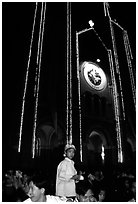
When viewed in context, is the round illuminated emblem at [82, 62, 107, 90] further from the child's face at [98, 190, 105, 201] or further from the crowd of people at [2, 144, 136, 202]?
the child's face at [98, 190, 105, 201]

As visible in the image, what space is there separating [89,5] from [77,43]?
1746 mm

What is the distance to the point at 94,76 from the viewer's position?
27.3ft

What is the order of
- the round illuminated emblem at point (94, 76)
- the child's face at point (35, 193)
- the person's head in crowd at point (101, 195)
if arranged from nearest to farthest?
the child's face at point (35, 193), the person's head in crowd at point (101, 195), the round illuminated emblem at point (94, 76)

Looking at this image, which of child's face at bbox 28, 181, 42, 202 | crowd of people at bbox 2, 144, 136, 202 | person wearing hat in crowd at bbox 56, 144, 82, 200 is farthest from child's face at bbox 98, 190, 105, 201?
child's face at bbox 28, 181, 42, 202

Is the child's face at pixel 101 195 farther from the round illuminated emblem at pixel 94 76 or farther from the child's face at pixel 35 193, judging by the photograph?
the round illuminated emblem at pixel 94 76

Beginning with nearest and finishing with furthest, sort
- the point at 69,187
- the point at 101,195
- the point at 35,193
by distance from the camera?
the point at 35,193 < the point at 69,187 < the point at 101,195

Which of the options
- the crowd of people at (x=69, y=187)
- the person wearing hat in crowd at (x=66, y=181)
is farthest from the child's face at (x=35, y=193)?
the person wearing hat in crowd at (x=66, y=181)

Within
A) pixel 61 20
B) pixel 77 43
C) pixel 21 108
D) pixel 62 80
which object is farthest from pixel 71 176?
pixel 77 43

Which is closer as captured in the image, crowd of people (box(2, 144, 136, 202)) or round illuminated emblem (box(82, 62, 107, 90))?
crowd of people (box(2, 144, 136, 202))

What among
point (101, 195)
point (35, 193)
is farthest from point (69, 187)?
point (35, 193)

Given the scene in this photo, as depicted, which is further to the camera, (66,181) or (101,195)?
(101,195)

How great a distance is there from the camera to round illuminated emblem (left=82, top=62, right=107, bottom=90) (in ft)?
25.7

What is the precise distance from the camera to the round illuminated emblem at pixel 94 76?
7839mm

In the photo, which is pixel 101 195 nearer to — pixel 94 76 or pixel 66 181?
pixel 66 181
